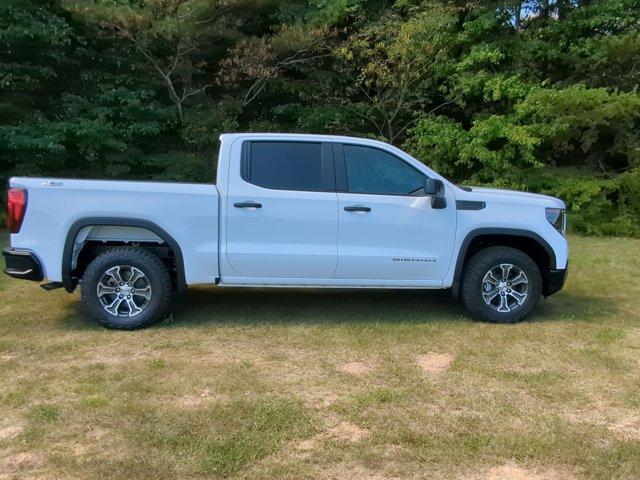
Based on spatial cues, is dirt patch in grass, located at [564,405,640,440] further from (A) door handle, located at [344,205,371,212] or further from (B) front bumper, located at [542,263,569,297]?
(A) door handle, located at [344,205,371,212]

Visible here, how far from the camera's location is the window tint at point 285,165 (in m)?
5.74

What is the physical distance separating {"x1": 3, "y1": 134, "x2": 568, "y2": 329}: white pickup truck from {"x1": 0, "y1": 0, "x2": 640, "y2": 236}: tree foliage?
802 centimetres

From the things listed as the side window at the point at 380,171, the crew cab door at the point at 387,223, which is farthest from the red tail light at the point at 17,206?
the side window at the point at 380,171

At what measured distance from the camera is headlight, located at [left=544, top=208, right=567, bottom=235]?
598 cm

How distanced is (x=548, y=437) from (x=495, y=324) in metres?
2.41

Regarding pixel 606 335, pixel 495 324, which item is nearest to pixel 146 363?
pixel 495 324

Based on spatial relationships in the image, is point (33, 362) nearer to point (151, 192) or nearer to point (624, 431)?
point (151, 192)

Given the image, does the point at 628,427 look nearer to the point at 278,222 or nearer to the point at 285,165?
the point at 278,222

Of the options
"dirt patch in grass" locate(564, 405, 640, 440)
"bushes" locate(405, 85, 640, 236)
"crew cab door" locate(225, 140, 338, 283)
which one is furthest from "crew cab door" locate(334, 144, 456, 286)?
"bushes" locate(405, 85, 640, 236)

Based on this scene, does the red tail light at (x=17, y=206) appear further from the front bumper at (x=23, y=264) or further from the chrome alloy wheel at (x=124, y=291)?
the chrome alloy wheel at (x=124, y=291)

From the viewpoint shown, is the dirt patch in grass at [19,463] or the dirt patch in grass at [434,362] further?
the dirt patch in grass at [434,362]

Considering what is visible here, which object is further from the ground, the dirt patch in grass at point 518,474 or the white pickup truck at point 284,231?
the white pickup truck at point 284,231

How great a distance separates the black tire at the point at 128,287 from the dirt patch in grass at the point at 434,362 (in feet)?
8.04

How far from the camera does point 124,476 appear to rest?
3.09 meters
